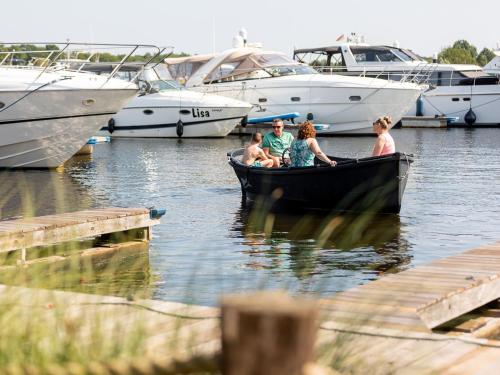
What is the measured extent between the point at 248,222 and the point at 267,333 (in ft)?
45.5

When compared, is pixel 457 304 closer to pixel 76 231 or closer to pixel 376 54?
pixel 76 231

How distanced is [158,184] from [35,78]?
3.68 m

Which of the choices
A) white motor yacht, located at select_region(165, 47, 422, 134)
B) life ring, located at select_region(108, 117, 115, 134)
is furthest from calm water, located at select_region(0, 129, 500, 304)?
white motor yacht, located at select_region(165, 47, 422, 134)

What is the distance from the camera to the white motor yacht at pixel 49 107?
2297cm

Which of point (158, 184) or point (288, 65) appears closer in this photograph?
point (158, 184)

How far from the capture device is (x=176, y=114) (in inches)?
1640

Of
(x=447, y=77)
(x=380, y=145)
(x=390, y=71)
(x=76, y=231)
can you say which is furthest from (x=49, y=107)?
(x=447, y=77)

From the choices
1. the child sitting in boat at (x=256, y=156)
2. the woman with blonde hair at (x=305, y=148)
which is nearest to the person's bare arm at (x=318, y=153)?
the woman with blonde hair at (x=305, y=148)

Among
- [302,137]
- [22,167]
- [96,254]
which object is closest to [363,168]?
[302,137]

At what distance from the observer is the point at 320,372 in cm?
268

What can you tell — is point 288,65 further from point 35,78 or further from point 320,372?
point 320,372

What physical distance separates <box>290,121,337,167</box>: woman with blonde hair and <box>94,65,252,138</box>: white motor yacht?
2315 centimetres

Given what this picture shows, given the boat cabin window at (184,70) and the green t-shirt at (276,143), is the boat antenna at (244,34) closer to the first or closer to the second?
the boat cabin window at (184,70)

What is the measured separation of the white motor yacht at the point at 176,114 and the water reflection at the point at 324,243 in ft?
74.3
